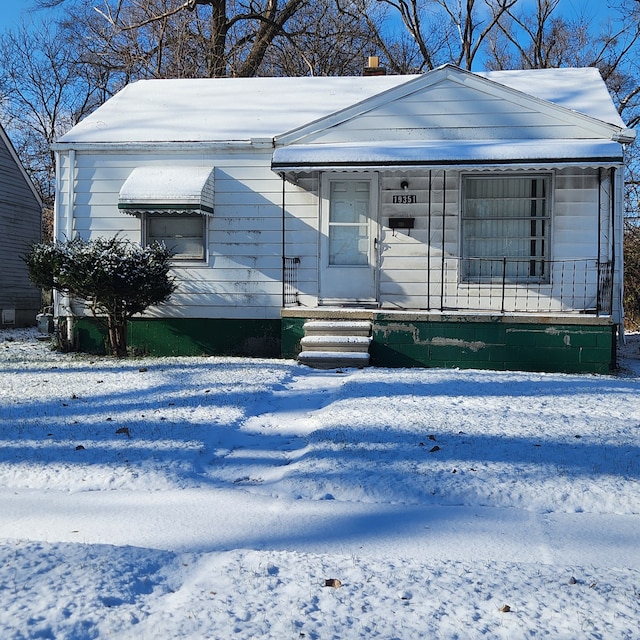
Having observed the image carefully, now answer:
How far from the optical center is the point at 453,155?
8812 mm

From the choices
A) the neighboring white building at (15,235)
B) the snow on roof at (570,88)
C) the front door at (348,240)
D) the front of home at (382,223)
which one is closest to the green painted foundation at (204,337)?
the front of home at (382,223)

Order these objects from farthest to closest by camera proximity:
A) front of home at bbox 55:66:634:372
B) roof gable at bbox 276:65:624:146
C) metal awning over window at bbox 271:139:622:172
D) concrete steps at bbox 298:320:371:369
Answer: roof gable at bbox 276:65:624:146 → front of home at bbox 55:66:634:372 → concrete steps at bbox 298:320:371:369 → metal awning over window at bbox 271:139:622:172

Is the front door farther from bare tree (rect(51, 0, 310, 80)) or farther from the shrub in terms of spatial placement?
bare tree (rect(51, 0, 310, 80))

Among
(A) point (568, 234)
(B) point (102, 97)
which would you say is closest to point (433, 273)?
(A) point (568, 234)

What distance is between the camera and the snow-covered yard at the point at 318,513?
Result: 2414 millimetres

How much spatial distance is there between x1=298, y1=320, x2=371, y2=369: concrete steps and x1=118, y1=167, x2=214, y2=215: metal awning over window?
249cm

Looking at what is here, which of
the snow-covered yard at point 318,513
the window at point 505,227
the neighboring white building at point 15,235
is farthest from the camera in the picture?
the neighboring white building at point 15,235

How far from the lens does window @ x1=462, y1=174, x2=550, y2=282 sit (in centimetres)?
977

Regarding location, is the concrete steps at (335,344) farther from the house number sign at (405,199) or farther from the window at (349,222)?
the house number sign at (405,199)

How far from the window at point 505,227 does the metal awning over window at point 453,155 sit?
0.73 meters

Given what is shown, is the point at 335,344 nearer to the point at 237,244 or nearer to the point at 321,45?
the point at 237,244

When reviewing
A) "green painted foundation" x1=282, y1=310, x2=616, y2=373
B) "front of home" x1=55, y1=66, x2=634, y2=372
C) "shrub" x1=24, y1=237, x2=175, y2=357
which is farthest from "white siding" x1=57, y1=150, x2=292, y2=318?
"green painted foundation" x1=282, y1=310, x2=616, y2=373

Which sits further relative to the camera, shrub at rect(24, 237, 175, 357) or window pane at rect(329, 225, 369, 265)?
window pane at rect(329, 225, 369, 265)

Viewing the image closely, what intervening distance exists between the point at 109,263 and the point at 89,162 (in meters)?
2.53
